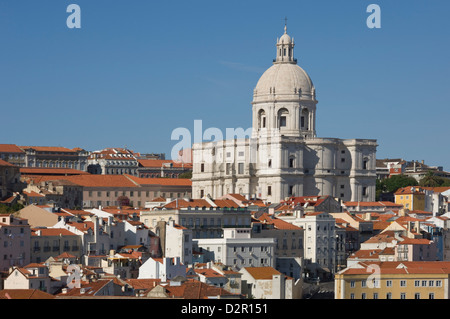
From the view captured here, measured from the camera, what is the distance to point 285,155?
12144cm

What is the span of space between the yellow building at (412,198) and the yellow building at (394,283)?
64011mm

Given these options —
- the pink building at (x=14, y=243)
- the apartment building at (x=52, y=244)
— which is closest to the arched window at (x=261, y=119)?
the apartment building at (x=52, y=244)

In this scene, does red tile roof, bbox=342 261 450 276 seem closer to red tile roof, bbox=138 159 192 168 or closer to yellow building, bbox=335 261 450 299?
yellow building, bbox=335 261 450 299

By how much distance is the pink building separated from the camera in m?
61.0

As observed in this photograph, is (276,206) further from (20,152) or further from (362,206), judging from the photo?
(20,152)

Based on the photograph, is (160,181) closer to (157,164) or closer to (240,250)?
(157,164)

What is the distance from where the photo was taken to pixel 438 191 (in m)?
128

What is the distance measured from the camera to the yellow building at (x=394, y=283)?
54938mm

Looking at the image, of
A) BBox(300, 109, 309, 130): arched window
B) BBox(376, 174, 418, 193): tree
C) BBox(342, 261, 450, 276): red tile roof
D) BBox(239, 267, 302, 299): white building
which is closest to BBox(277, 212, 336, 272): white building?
BBox(239, 267, 302, 299): white building

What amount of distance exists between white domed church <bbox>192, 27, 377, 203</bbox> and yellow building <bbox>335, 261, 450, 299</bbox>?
63.1m

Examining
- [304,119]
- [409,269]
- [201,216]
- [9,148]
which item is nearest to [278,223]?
[201,216]

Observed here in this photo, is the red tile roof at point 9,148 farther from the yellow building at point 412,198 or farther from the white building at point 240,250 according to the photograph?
the white building at point 240,250

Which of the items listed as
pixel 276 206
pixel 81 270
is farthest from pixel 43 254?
pixel 276 206

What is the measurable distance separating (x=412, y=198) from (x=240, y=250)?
182ft
